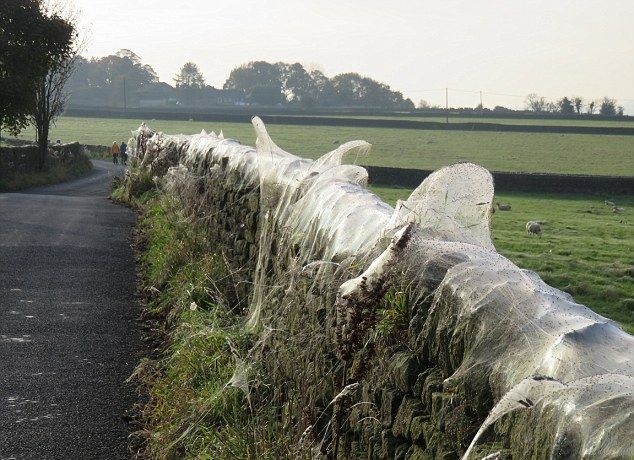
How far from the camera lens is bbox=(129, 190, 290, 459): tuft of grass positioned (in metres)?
5.40

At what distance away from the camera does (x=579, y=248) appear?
19.2 m

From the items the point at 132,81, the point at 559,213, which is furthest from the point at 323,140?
the point at 132,81

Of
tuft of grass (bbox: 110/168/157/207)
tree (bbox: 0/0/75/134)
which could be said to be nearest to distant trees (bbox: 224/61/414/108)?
tree (bbox: 0/0/75/134)

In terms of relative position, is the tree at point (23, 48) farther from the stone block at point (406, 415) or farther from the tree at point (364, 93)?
the tree at point (364, 93)

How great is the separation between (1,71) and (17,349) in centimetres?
2089

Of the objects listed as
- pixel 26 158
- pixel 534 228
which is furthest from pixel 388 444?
pixel 26 158

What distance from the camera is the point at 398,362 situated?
3861 mm

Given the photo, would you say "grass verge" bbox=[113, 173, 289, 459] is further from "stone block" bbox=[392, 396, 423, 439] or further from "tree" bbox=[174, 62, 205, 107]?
"tree" bbox=[174, 62, 205, 107]

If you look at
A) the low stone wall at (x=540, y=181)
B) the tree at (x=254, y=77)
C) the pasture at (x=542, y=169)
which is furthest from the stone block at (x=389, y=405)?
the tree at (x=254, y=77)

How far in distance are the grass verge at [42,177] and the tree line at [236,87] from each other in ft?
256

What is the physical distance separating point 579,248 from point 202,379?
1369 cm

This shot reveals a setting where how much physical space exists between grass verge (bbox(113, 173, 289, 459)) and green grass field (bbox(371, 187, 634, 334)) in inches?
190

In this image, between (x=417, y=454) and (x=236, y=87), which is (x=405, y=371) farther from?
(x=236, y=87)

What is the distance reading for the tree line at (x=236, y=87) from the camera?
13275cm
